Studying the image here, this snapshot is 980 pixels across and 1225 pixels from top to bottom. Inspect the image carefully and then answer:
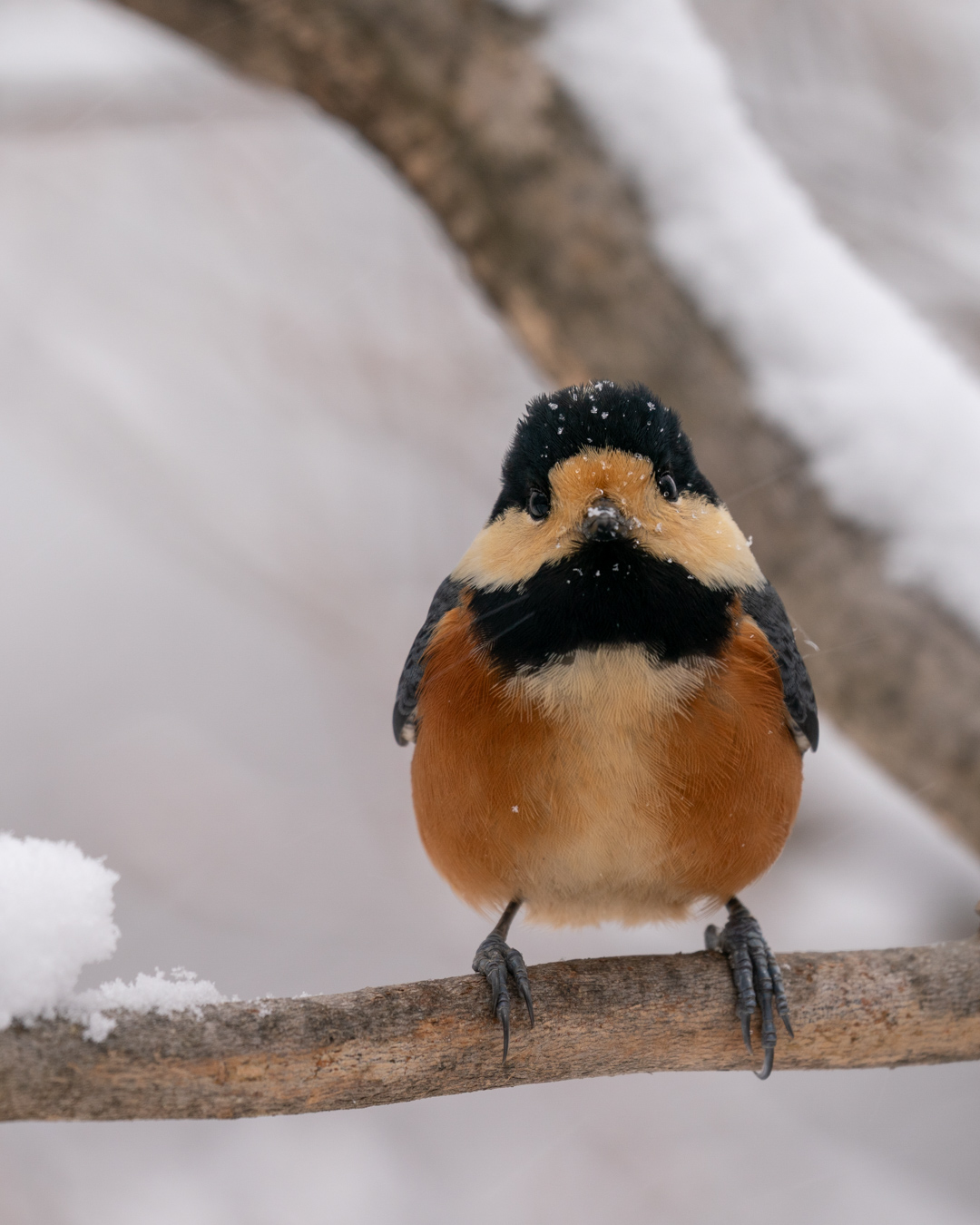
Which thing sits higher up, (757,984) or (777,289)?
(777,289)

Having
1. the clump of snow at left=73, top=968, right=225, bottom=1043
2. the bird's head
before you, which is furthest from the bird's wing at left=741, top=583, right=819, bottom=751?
the clump of snow at left=73, top=968, right=225, bottom=1043

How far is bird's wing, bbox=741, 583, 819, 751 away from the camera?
2633mm

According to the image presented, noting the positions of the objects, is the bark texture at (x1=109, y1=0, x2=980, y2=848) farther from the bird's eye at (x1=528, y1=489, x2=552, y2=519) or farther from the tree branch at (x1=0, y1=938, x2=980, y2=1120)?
the bird's eye at (x1=528, y1=489, x2=552, y2=519)

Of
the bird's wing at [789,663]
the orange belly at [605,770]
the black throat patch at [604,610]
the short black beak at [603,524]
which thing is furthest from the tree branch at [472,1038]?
the short black beak at [603,524]

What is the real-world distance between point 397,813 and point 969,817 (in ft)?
8.42

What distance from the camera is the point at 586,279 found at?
391cm

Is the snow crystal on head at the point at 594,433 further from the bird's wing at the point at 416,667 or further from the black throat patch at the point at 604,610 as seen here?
the bird's wing at the point at 416,667

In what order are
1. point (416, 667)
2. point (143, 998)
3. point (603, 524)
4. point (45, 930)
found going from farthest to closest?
point (416, 667), point (603, 524), point (143, 998), point (45, 930)

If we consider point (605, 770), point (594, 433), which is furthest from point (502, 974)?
point (594, 433)

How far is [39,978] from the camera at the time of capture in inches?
74.6

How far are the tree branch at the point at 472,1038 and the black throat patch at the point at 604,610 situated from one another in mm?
719

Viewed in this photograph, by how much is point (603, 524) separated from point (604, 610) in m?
0.20

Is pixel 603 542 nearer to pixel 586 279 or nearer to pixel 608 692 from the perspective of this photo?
pixel 608 692

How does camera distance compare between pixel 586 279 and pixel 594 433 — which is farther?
pixel 586 279
